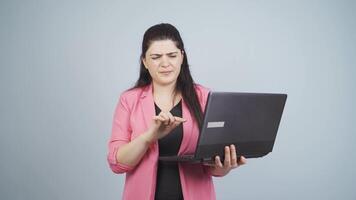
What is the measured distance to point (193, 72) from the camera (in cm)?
253

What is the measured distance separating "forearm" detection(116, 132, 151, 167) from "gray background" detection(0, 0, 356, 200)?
1.13 metres

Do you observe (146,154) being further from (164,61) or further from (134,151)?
(164,61)

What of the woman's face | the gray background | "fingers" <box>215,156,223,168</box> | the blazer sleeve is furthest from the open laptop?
the gray background

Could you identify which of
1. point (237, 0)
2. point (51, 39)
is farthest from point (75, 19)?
point (237, 0)

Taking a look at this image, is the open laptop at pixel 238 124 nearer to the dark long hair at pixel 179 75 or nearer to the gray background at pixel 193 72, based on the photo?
the dark long hair at pixel 179 75

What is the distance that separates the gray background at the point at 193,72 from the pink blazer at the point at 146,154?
100cm

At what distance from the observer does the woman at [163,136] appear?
4.82 feet

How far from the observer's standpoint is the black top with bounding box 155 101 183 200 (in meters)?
1.50

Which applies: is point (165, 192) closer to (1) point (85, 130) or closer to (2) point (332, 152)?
(1) point (85, 130)

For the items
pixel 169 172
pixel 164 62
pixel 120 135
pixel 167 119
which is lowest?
pixel 169 172

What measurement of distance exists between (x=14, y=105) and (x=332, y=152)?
185 cm

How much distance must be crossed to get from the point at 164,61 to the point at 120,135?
29 cm

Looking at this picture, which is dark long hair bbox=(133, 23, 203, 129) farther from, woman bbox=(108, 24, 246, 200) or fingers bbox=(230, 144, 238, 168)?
fingers bbox=(230, 144, 238, 168)

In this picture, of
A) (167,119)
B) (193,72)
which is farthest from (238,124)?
(193,72)
